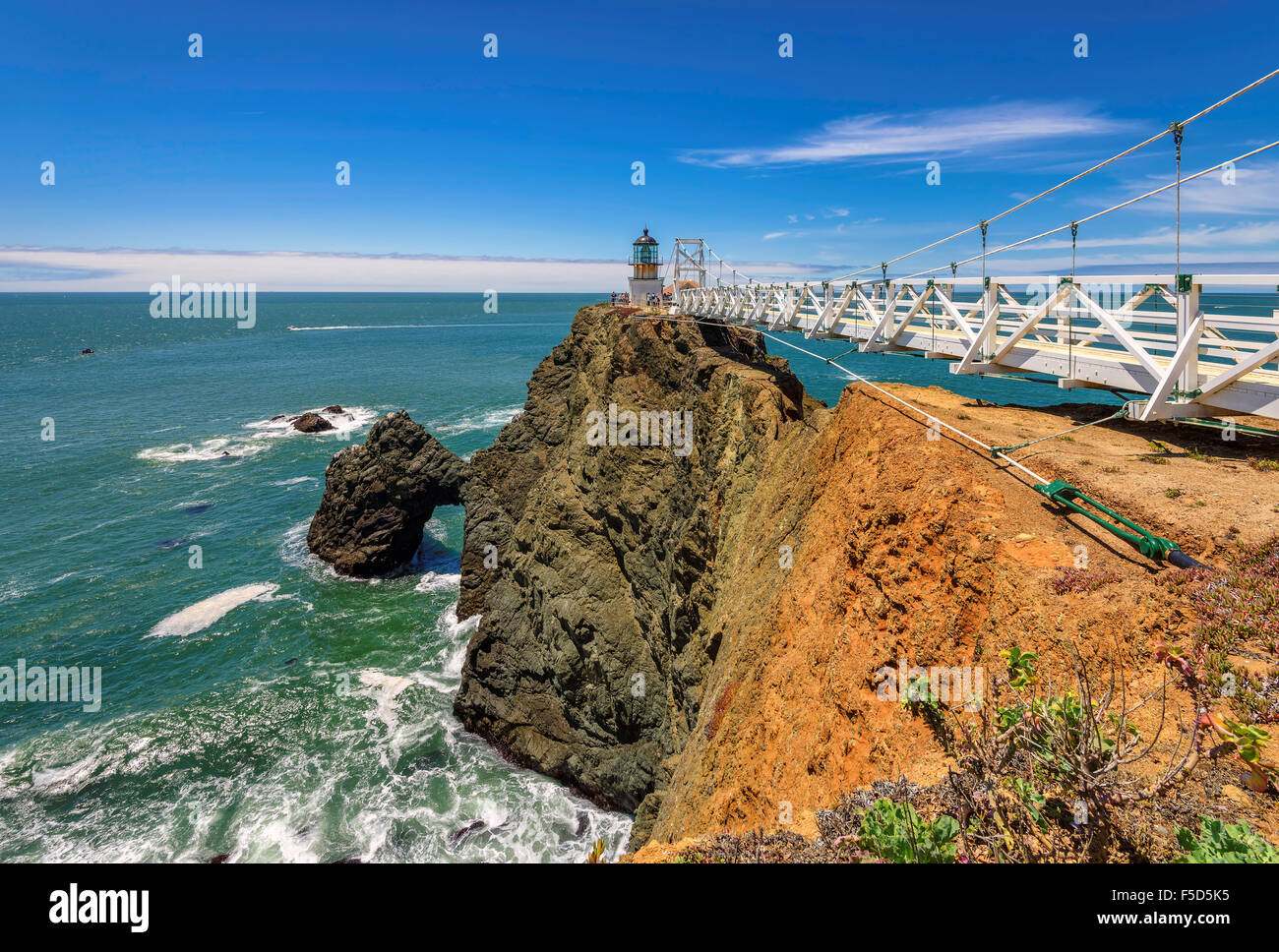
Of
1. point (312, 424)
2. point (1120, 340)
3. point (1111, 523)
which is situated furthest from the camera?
point (312, 424)

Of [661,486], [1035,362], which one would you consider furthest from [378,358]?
[1035,362]

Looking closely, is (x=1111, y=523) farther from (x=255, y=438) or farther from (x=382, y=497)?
(x=255, y=438)

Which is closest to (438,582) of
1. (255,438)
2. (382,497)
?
(382,497)

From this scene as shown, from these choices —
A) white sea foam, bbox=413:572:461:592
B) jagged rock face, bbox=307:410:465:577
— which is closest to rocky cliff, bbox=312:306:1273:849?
white sea foam, bbox=413:572:461:592

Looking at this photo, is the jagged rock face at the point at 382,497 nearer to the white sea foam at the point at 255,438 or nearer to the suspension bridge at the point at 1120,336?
the white sea foam at the point at 255,438

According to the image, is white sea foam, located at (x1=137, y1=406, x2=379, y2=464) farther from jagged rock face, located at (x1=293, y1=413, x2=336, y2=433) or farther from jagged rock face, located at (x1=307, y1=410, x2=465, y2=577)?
jagged rock face, located at (x1=307, y1=410, x2=465, y2=577)

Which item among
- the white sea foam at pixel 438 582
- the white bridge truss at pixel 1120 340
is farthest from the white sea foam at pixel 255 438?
the white bridge truss at pixel 1120 340
